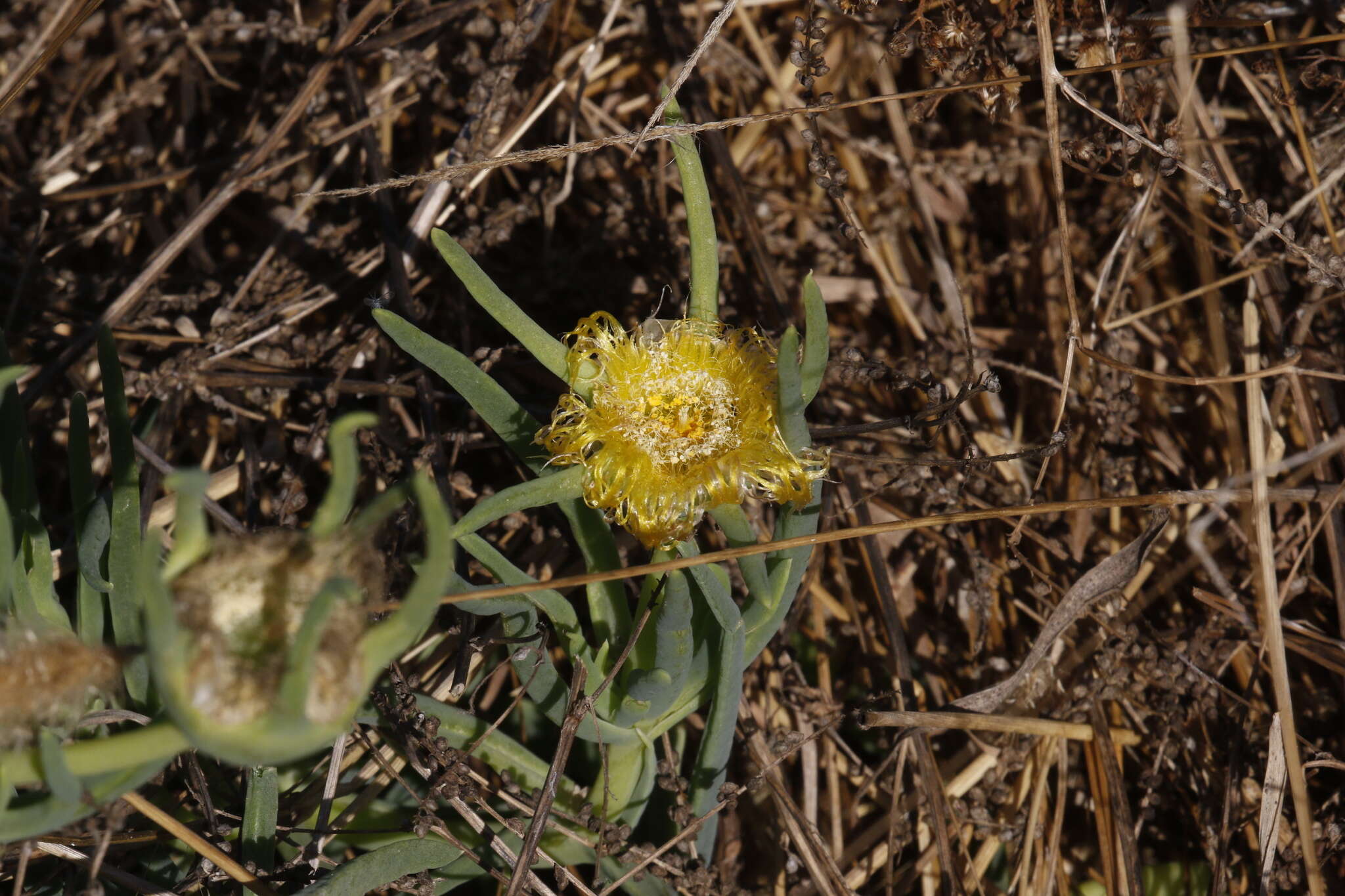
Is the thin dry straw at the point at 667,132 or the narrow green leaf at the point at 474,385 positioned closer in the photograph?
the narrow green leaf at the point at 474,385

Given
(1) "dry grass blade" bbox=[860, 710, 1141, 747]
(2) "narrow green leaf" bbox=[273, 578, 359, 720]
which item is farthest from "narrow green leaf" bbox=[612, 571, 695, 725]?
(2) "narrow green leaf" bbox=[273, 578, 359, 720]

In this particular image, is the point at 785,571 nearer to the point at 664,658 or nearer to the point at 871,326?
the point at 664,658

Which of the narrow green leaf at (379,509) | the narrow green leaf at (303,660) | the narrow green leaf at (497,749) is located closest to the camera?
the narrow green leaf at (303,660)

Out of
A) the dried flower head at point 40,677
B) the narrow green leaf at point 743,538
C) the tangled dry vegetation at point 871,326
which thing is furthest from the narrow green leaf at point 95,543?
the narrow green leaf at point 743,538

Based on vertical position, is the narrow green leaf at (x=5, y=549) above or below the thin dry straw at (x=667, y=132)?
below

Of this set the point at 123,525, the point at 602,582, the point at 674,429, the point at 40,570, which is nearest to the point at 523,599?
the point at 602,582

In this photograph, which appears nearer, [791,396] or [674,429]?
[791,396]

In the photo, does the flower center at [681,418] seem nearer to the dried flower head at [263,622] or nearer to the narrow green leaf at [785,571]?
the narrow green leaf at [785,571]
